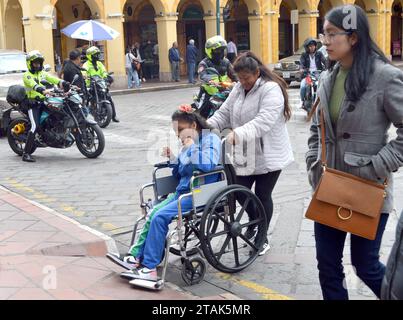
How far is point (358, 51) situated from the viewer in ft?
10.6

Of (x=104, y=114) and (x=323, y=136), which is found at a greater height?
(x=323, y=136)

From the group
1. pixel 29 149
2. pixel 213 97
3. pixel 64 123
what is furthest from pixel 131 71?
pixel 213 97

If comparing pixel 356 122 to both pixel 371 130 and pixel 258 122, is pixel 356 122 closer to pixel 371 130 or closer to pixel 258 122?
pixel 371 130

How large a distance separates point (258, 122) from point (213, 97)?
14.1 feet

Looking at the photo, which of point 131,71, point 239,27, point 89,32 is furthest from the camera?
point 239,27

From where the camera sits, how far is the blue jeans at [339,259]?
334 cm

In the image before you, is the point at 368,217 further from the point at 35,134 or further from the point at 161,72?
the point at 161,72

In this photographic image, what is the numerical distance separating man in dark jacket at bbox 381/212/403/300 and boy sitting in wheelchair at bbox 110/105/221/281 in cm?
234

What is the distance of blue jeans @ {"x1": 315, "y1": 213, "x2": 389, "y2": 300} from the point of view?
11.0 feet

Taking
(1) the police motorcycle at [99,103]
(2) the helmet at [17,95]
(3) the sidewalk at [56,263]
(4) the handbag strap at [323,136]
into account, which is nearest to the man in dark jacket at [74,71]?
(1) the police motorcycle at [99,103]

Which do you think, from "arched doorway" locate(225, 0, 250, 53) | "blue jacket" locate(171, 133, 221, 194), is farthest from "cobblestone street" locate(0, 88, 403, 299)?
"arched doorway" locate(225, 0, 250, 53)

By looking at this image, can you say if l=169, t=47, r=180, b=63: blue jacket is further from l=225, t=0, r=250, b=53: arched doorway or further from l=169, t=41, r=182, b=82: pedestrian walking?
l=225, t=0, r=250, b=53: arched doorway

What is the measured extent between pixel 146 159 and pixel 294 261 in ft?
16.3

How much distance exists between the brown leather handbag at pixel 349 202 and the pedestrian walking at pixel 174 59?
72.6ft
